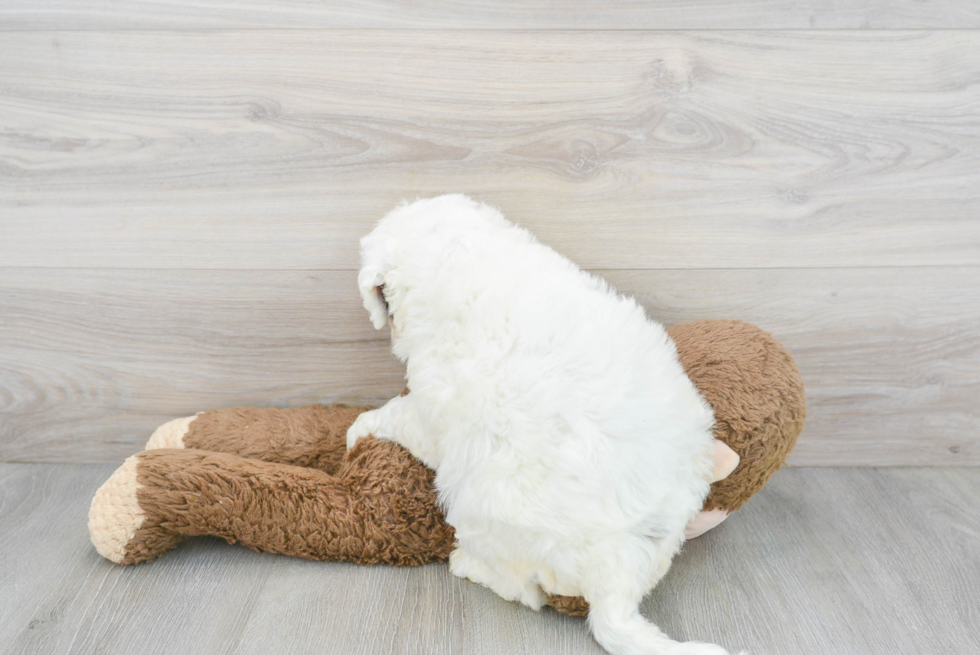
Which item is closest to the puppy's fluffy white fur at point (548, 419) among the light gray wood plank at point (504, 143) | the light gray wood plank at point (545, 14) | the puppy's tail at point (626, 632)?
the puppy's tail at point (626, 632)

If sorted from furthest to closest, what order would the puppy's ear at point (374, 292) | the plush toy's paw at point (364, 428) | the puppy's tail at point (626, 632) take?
1. the plush toy's paw at point (364, 428)
2. the puppy's ear at point (374, 292)
3. the puppy's tail at point (626, 632)

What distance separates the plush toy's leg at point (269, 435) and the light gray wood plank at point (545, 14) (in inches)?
23.8

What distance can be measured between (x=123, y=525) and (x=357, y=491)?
32 cm

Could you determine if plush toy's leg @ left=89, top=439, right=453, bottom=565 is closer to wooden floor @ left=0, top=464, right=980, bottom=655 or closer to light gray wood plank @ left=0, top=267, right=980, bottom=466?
wooden floor @ left=0, top=464, right=980, bottom=655

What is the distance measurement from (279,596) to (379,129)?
2.26 feet

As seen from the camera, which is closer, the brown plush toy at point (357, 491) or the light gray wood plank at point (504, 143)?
the brown plush toy at point (357, 491)

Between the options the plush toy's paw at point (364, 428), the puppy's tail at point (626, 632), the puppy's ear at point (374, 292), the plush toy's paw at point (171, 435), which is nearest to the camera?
the puppy's tail at point (626, 632)

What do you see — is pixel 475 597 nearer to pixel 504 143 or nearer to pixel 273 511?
pixel 273 511

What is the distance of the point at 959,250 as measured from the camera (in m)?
1.14

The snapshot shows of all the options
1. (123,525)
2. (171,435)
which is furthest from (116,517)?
(171,435)

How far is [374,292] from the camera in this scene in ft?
3.07

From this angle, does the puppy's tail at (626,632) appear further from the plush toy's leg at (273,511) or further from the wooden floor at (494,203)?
the plush toy's leg at (273,511)

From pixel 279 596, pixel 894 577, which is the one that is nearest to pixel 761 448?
pixel 894 577

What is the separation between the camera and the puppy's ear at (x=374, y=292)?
2.99 feet
